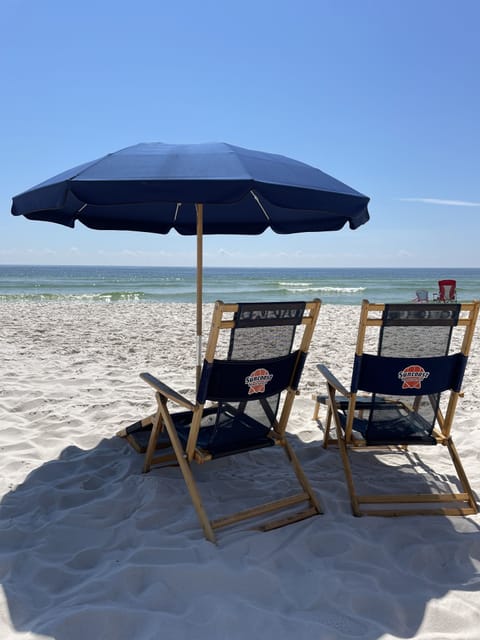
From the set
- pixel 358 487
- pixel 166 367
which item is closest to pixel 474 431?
pixel 358 487

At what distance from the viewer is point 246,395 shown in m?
2.59

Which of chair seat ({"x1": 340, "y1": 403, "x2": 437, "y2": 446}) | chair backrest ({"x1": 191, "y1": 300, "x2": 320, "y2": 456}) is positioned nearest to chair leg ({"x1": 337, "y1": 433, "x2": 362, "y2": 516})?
chair seat ({"x1": 340, "y1": 403, "x2": 437, "y2": 446})

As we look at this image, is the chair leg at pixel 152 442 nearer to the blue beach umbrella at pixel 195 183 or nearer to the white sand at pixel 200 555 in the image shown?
the white sand at pixel 200 555

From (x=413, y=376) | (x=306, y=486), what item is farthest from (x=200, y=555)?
(x=413, y=376)

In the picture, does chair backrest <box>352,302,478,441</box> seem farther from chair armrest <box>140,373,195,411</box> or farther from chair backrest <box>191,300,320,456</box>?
chair armrest <box>140,373,195,411</box>

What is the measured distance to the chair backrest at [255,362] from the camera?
2441 mm

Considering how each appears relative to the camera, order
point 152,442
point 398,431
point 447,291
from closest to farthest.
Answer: point 398,431
point 152,442
point 447,291

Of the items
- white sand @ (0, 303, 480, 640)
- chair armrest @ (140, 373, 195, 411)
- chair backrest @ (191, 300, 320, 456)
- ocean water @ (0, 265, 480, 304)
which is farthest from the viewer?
ocean water @ (0, 265, 480, 304)

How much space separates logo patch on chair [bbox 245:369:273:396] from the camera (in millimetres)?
2576

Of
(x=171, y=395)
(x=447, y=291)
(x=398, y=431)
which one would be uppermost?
(x=171, y=395)

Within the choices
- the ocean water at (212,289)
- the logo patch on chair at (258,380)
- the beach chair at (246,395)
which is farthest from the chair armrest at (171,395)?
the ocean water at (212,289)

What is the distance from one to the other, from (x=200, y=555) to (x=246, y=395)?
767 millimetres

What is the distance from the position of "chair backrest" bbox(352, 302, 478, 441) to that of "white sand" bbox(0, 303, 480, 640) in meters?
0.65

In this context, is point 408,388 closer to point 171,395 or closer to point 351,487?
point 351,487
